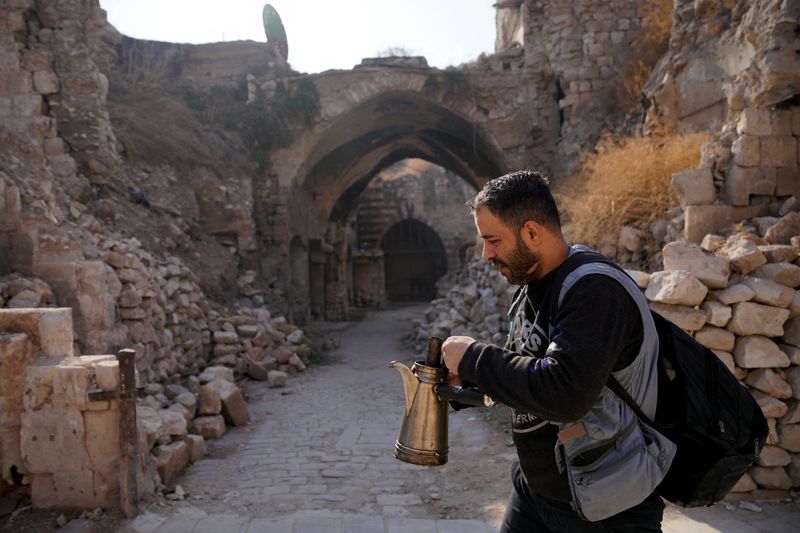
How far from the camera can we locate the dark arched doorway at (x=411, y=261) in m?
26.0

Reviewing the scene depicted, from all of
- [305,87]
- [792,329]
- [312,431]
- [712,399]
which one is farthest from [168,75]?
[712,399]

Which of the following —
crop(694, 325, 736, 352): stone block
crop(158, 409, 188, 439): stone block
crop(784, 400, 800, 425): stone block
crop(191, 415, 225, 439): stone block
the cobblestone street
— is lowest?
the cobblestone street

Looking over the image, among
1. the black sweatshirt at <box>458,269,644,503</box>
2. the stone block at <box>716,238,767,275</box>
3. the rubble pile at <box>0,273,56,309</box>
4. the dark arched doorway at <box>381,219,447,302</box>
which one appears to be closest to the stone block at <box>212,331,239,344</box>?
the rubble pile at <box>0,273,56,309</box>

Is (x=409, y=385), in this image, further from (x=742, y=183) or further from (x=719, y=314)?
(x=742, y=183)

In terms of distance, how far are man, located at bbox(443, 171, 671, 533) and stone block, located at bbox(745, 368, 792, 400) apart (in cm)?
264

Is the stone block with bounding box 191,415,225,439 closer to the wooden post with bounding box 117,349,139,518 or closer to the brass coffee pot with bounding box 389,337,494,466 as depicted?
the wooden post with bounding box 117,349,139,518

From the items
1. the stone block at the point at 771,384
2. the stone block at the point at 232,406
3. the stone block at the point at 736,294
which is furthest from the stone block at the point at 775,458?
the stone block at the point at 232,406

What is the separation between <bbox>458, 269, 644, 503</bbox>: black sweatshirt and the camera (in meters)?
1.35

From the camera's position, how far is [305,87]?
42.2 ft

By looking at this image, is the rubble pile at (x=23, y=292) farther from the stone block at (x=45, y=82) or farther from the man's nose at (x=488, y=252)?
the man's nose at (x=488, y=252)

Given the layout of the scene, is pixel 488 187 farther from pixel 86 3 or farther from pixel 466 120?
pixel 466 120

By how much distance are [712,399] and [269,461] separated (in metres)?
4.33

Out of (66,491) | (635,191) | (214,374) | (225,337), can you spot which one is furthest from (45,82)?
(635,191)

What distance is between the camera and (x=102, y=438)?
3510mm
